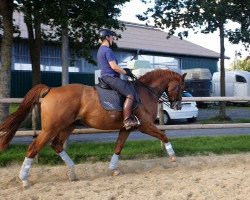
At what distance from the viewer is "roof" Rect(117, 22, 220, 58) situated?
4042cm

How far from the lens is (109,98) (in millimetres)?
7766

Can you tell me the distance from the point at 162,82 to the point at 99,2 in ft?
12.7

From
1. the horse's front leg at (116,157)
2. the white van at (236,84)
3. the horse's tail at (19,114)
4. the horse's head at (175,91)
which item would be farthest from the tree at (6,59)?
the white van at (236,84)

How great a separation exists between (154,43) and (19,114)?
37.0m

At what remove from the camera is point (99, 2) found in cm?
1155

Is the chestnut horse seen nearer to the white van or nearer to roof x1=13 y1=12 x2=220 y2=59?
the white van

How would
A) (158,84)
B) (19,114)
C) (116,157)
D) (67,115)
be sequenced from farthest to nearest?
(158,84), (116,157), (19,114), (67,115)

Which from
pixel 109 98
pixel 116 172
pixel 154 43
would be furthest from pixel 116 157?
pixel 154 43

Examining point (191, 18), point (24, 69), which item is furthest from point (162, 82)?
point (24, 69)

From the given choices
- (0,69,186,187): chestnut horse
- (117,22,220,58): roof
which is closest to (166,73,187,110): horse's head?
(0,69,186,187): chestnut horse

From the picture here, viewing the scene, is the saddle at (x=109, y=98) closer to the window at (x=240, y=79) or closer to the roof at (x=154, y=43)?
the window at (x=240, y=79)

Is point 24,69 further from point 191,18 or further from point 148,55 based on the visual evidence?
point 191,18

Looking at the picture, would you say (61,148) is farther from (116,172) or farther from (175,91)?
(175,91)

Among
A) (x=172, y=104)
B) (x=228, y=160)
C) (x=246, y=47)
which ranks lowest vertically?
(x=228, y=160)
